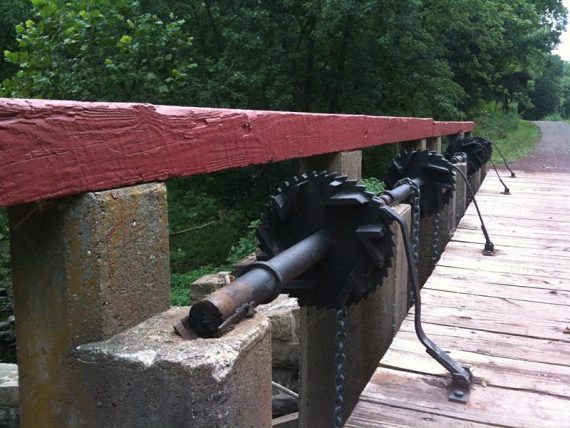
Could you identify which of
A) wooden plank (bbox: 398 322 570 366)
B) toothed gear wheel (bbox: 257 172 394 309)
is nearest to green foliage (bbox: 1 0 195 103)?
wooden plank (bbox: 398 322 570 366)

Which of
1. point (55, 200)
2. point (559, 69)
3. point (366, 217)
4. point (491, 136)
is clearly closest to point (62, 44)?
point (366, 217)

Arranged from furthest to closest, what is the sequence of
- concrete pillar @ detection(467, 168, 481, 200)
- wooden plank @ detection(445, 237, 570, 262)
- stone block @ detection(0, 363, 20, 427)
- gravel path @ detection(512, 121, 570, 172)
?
gravel path @ detection(512, 121, 570, 172), concrete pillar @ detection(467, 168, 481, 200), stone block @ detection(0, 363, 20, 427), wooden plank @ detection(445, 237, 570, 262)

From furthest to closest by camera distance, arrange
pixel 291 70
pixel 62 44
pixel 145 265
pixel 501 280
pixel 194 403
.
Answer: pixel 291 70, pixel 62 44, pixel 501 280, pixel 145 265, pixel 194 403

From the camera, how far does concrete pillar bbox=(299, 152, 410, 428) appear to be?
285 centimetres

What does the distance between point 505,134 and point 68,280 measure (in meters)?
32.4

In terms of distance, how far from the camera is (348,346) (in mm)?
2902

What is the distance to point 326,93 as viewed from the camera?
17234 millimetres

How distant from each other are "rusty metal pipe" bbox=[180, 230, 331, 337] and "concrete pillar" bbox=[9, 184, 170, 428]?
119 millimetres

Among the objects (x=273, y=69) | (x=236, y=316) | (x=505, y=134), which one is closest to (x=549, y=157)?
(x=505, y=134)

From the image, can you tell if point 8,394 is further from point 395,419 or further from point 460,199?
point 395,419

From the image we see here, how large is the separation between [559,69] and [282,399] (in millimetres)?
75902

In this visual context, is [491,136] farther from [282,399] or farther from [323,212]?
[323,212]

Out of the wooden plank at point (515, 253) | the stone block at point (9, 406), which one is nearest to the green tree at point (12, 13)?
the stone block at point (9, 406)

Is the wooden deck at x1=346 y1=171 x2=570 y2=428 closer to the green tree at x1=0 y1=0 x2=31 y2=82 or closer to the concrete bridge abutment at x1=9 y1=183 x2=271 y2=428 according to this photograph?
the concrete bridge abutment at x1=9 y1=183 x2=271 y2=428
